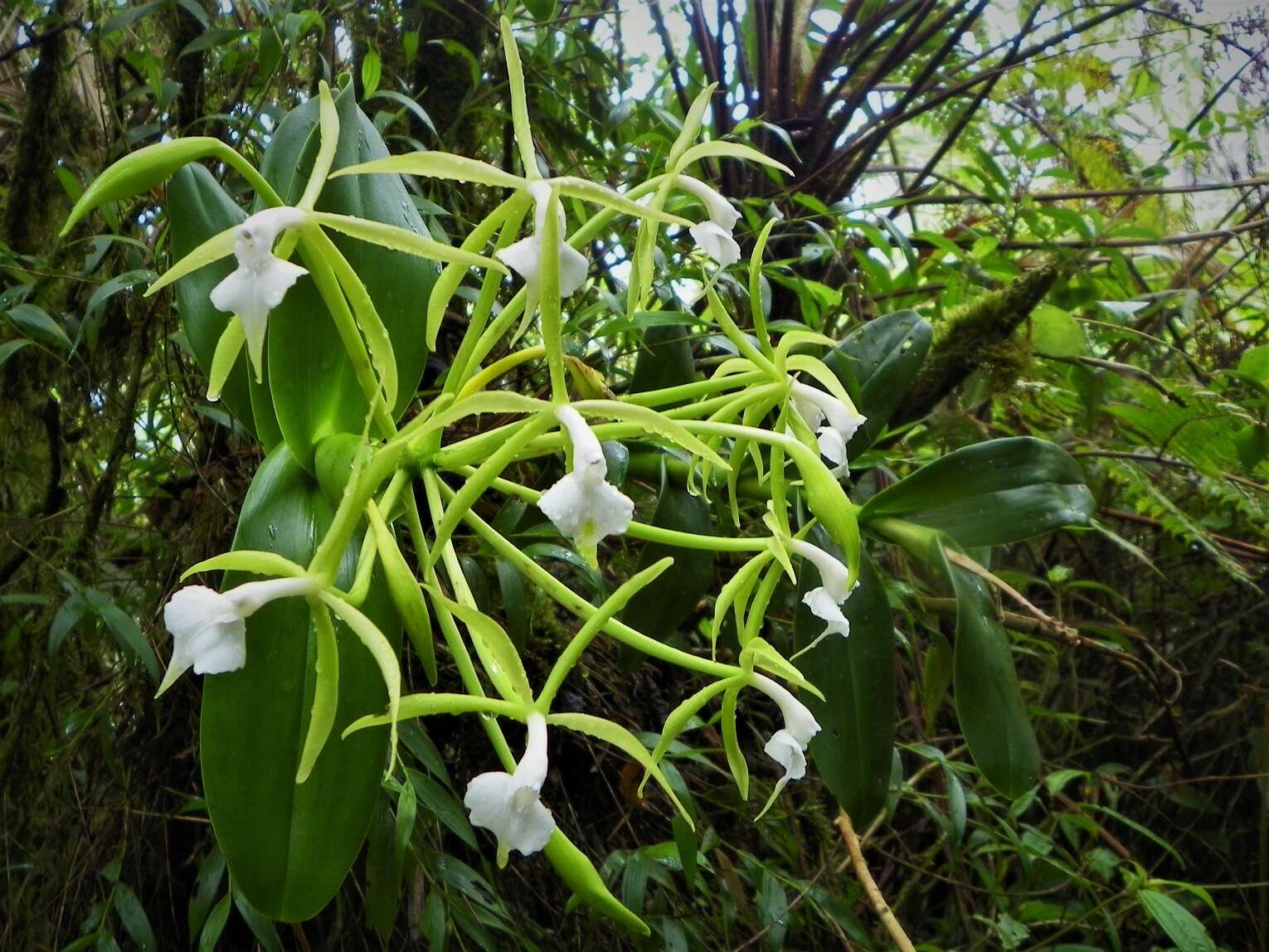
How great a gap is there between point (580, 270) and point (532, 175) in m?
0.05

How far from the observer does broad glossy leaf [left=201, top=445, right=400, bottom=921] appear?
43 centimetres

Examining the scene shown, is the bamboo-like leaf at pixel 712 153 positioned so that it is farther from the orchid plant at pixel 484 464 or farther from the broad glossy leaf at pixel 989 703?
the broad glossy leaf at pixel 989 703

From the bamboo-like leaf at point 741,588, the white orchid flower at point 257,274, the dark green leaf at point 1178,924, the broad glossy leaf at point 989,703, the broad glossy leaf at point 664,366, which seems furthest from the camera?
the dark green leaf at point 1178,924

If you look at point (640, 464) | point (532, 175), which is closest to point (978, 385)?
point (640, 464)

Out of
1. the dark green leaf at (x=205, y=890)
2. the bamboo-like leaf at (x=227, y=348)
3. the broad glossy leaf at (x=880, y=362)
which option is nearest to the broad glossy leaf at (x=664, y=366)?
the broad glossy leaf at (x=880, y=362)

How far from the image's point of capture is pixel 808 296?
893mm

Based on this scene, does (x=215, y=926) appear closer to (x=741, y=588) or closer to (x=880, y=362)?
(x=741, y=588)

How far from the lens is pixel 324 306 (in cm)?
52

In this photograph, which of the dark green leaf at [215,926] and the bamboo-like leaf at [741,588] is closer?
the bamboo-like leaf at [741,588]

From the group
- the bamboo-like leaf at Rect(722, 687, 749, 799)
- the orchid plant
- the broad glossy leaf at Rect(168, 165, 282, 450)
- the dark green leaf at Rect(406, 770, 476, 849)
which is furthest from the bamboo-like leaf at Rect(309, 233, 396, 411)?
the dark green leaf at Rect(406, 770, 476, 849)

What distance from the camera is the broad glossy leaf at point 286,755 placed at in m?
0.43

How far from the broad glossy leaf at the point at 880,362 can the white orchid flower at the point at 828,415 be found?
6.0 inches

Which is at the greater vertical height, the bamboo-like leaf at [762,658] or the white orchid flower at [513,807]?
the bamboo-like leaf at [762,658]

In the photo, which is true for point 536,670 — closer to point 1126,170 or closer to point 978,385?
point 978,385
